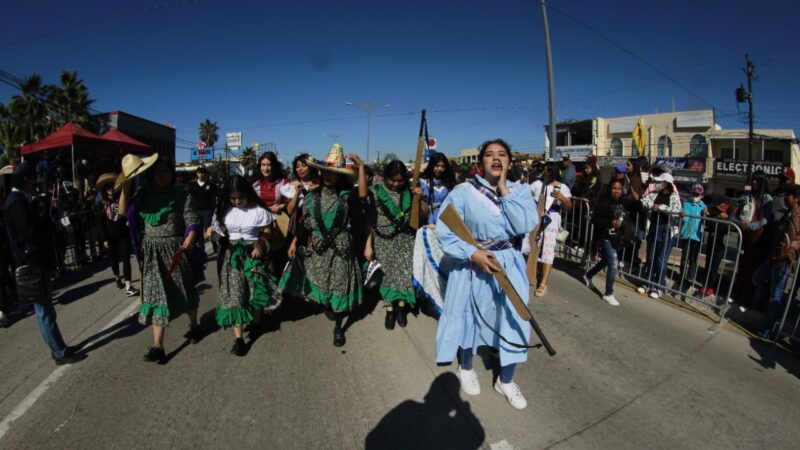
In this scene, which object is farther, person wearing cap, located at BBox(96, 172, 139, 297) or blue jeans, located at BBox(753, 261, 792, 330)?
person wearing cap, located at BBox(96, 172, 139, 297)

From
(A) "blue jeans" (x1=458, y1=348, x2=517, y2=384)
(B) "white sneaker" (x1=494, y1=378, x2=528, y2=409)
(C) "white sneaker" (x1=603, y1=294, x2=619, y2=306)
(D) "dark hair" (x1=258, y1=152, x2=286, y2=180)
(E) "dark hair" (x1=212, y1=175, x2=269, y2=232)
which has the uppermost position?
(D) "dark hair" (x1=258, y1=152, x2=286, y2=180)

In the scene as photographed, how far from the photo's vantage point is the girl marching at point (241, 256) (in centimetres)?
345

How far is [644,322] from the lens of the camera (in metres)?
4.30

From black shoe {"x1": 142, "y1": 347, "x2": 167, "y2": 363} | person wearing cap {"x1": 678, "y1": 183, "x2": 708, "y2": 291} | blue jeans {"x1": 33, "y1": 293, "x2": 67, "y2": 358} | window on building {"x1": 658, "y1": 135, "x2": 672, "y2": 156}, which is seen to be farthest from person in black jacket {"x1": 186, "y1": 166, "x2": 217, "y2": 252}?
window on building {"x1": 658, "y1": 135, "x2": 672, "y2": 156}

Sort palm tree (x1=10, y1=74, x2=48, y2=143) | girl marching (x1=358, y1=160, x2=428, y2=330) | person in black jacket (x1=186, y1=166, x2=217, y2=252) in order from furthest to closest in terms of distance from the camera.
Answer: palm tree (x1=10, y1=74, x2=48, y2=143) < person in black jacket (x1=186, y1=166, x2=217, y2=252) < girl marching (x1=358, y1=160, x2=428, y2=330)

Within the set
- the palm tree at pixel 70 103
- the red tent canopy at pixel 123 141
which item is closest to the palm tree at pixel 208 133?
the palm tree at pixel 70 103

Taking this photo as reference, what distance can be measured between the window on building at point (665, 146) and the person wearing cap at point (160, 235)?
1562 inches

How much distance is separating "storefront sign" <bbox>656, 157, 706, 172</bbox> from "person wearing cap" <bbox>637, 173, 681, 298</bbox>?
3139 cm

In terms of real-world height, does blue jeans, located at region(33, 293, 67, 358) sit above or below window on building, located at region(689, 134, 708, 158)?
below

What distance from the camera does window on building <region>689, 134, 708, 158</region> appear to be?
1210 inches

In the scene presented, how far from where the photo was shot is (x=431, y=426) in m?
2.53

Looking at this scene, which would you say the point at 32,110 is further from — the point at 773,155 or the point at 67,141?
the point at 773,155

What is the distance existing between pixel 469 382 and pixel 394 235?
1.65 metres

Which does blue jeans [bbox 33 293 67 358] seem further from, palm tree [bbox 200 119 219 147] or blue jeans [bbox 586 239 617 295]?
palm tree [bbox 200 119 219 147]
